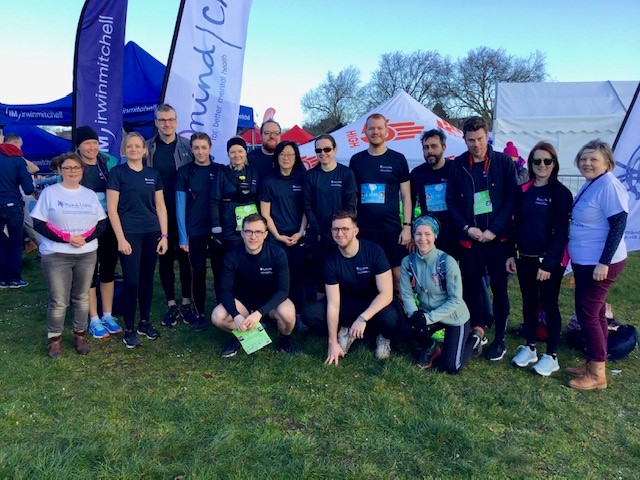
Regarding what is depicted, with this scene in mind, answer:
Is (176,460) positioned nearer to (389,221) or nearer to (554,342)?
(389,221)

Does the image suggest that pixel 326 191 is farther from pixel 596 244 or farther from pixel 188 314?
pixel 596 244

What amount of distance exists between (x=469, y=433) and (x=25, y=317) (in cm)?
455

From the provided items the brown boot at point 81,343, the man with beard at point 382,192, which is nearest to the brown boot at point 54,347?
the brown boot at point 81,343

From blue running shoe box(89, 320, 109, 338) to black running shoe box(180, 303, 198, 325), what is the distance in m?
0.75

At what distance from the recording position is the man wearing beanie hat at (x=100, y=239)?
397cm

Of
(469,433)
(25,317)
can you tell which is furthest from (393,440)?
(25,317)

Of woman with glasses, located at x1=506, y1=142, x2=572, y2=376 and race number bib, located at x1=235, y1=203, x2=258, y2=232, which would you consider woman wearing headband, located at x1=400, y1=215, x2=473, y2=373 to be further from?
race number bib, located at x1=235, y1=203, x2=258, y2=232

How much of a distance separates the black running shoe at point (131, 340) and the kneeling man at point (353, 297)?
1475 mm

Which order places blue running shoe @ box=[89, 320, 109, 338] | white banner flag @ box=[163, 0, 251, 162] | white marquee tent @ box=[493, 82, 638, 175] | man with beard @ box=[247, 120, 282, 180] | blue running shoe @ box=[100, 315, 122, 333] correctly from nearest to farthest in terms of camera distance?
blue running shoe @ box=[89, 320, 109, 338], blue running shoe @ box=[100, 315, 122, 333], man with beard @ box=[247, 120, 282, 180], white banner flag @ box=[163, 0, 251, 162], white marquee tent @ box=[493, 82, 638, 175]

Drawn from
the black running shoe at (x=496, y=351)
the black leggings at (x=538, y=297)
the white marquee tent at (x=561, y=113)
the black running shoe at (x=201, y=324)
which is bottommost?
the black running shoe at (x=201, y=324)

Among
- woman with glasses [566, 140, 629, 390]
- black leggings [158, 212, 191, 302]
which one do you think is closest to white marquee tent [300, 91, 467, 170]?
black leggings [158, 212, 191, 302]

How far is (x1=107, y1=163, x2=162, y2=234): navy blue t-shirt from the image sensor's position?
3.88 metres

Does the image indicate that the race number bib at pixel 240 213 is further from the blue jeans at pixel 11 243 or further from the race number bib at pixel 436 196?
the blue jeans at pixel 11 243

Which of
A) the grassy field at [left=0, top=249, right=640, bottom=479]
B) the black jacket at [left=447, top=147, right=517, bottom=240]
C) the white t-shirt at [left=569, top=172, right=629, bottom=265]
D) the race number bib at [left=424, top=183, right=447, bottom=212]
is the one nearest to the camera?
the grassy field at [left=0, top=249, right=640, bottom=479]
